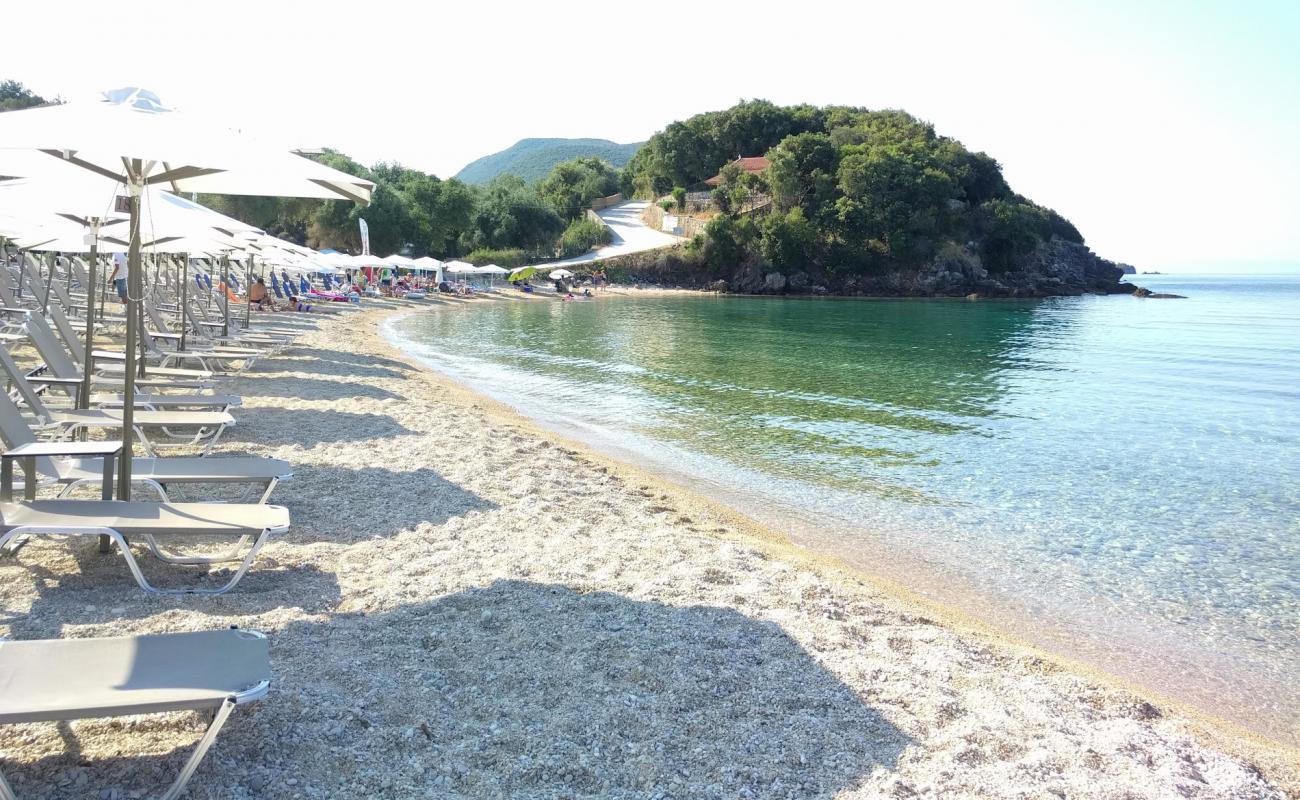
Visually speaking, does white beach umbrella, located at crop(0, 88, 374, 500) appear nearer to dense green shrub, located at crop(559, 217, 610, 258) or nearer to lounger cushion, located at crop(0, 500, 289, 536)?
lounger cushion, located at crop(0, 500, 289, 536)

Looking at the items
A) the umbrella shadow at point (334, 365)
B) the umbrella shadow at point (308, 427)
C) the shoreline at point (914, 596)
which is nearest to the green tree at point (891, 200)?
the umbrella shadow at point (334, 365)

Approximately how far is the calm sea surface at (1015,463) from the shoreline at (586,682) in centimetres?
106

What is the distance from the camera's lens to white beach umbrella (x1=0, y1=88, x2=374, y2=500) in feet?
13.5

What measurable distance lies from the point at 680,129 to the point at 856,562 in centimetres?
9045

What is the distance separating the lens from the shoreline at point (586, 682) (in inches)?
129

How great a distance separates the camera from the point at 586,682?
406 cm

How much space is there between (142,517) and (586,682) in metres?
2.73

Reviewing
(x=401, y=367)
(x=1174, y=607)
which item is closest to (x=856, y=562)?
(x=1174, y=607)

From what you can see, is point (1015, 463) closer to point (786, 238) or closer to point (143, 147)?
point (143, 147)

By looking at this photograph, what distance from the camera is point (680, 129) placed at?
9200 cm

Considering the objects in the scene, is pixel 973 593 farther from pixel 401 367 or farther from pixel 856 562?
pixel 401 367

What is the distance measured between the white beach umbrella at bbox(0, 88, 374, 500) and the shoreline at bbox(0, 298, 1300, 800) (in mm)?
1595

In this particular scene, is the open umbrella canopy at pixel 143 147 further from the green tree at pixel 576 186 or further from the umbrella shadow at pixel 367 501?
the green tree at pixel 576 186

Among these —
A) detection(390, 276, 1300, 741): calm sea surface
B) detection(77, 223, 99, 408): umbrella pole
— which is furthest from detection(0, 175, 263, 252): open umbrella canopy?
detection(390, 276, 1300, 741): calm sea surface
